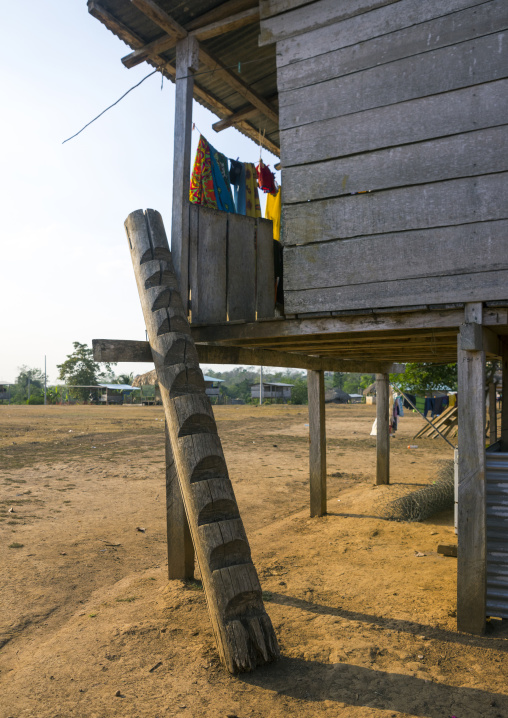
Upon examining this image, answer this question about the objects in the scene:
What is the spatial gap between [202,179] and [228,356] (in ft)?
6.18

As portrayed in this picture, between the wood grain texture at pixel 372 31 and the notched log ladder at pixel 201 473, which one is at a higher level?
the wood grain texture at pixel 372 31

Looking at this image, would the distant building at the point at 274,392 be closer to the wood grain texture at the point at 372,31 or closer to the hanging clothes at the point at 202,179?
the hanging clothes at the point at 202,179

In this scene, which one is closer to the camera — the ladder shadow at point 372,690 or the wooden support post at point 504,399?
the ladder shadow at point 372,690

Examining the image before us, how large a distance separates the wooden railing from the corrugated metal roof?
1.47m

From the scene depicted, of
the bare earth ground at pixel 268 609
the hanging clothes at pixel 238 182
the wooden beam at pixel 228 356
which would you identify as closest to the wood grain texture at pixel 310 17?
the hanging clothes at pixel 238 182

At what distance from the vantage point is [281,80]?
4.86 metres

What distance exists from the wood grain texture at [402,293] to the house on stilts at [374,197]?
0.01 meters

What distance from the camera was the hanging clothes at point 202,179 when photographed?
5.63 metres

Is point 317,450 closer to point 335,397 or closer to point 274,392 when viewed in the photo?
point 335,397

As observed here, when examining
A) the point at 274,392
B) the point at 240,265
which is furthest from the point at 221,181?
the point at 274,392

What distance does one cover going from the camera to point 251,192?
618 cm

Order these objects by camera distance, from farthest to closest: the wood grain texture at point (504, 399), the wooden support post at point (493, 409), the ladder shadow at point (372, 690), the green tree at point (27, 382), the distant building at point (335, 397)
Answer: the green tree at point (27, 382), the distant building at point (335, 397), the wooden support post at point (493, 409), the wood grain texture at point (504, 399), the ladder shadow at point (372, 690)

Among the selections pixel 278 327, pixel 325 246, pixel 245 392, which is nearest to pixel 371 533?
pixel 278 327

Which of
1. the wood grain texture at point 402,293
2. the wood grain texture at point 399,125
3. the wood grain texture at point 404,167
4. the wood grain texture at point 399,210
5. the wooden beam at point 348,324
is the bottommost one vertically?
the wooden beam at point 348,324
